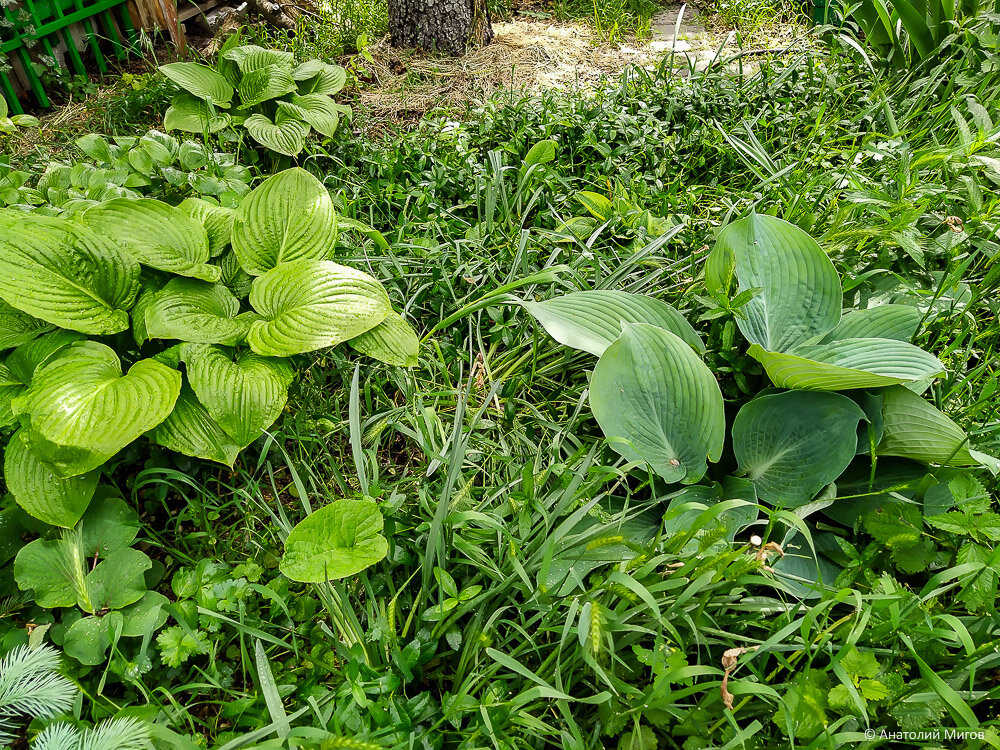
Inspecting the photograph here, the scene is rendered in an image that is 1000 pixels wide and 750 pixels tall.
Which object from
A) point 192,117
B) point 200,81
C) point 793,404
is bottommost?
point 793,404

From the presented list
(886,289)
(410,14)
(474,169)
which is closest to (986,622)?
(886,289)

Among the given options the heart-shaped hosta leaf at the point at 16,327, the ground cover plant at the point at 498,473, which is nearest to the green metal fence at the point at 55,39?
the ground cover plant at the point at 498,473

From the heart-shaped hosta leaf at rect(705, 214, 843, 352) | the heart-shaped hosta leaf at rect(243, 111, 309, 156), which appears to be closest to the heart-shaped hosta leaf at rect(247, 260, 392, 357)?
the heart-shaped hosta leaf at rect(705, 214, 843, 352)

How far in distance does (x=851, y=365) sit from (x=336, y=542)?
121 centimetres

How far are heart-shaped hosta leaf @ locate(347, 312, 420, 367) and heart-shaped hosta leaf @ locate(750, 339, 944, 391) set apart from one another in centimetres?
87

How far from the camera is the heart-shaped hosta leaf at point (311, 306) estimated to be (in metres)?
1.50

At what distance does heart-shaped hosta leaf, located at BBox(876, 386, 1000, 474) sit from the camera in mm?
1362

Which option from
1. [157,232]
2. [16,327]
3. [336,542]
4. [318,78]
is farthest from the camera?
[318,78]

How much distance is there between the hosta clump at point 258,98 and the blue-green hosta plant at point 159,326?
846 mm

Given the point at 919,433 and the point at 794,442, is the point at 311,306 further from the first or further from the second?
the point at 919,433

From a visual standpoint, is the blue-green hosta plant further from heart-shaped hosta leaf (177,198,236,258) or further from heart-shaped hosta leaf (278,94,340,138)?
heart-shaped hosta leaf (278,94,340,138)

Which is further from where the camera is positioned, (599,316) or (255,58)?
(255,58)

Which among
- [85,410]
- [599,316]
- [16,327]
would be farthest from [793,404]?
[16,327]

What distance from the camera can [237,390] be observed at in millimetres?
1455
